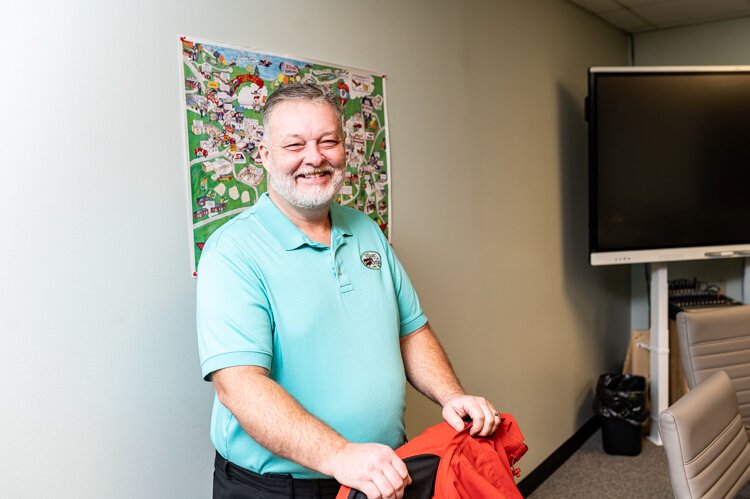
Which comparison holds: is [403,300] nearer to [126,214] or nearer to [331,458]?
[331,458]

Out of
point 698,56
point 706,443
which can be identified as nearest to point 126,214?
point 706,443

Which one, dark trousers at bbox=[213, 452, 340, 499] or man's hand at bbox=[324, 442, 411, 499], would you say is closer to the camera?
man's hand at bbox=[324, 442, 411, 499]

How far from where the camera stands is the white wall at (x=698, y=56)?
4.38 m

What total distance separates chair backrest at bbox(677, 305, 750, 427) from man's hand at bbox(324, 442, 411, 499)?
6.23 ft

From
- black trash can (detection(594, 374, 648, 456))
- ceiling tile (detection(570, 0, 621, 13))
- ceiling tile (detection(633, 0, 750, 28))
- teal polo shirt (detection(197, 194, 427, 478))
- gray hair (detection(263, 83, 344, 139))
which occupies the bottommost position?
black trash can (detection(594, 374, 648, 456))

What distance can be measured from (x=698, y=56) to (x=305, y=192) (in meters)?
3.93

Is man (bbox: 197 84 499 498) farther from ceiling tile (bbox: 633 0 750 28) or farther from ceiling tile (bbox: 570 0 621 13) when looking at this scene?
ceiling tile (bbox: 633 0 750 28)

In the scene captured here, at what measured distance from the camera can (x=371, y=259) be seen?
1.72m

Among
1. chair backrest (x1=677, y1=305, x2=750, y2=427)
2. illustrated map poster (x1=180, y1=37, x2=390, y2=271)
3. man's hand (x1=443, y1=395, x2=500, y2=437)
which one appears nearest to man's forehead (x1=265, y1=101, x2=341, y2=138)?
illustrated map poster (x1=180, y1=37, x2=390, y2=271)

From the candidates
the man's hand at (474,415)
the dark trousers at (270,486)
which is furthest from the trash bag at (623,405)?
the dark trousers at (270,486)

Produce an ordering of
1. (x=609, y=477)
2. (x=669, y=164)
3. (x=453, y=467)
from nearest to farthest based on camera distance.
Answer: (x=453, y=467)
(x=609, y=477)
(x=669, y=164)

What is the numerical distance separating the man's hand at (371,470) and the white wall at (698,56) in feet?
12.3

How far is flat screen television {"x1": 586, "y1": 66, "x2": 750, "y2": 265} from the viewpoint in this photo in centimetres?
353

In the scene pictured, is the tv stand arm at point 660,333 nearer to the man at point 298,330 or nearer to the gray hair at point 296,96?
the man at point 298,330
